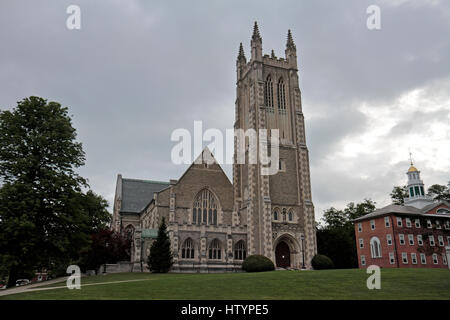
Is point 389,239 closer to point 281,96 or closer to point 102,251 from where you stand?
point 281,96

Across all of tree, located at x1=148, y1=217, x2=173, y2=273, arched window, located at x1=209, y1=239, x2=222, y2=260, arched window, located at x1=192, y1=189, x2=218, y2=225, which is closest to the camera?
tree, located at x1=148, y1=217, x2=173, y2=273

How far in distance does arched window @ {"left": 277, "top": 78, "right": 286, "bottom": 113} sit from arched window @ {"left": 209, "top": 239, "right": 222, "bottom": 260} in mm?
19082

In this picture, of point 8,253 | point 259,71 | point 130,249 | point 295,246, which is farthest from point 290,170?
point 8,253

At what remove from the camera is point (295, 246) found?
145ft

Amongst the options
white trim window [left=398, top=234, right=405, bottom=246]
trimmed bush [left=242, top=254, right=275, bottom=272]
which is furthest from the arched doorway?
white trim window [left=398, top=234, right=405, bottom=246]

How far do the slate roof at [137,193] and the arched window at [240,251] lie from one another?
19682 millimetres

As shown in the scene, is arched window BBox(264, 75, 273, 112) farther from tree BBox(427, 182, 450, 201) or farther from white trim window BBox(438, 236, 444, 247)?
tree BBox(427, 182, 450, 201)

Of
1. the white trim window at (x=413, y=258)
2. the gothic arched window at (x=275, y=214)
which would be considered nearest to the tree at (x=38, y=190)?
the gothic arched window at (x=275, y=214)

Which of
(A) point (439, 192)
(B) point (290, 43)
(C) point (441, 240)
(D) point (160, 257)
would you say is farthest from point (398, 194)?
(D) point (160, 257)

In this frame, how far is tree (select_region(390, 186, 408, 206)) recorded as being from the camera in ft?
214

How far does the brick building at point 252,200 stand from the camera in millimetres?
41812
